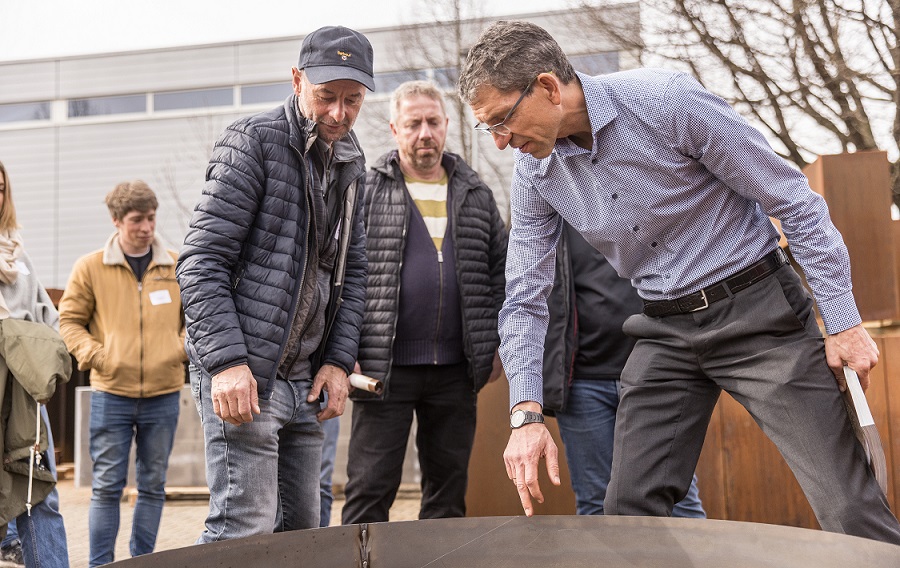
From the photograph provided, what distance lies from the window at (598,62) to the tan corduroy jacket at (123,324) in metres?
6.31

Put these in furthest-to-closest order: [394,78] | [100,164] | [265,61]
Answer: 1. [100,164]
2. [265,61]
3. [394,78]

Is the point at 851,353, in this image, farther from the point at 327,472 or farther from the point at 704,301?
the point at 327,472

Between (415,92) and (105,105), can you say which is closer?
(415,92)

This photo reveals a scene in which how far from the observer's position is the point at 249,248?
2361 mm

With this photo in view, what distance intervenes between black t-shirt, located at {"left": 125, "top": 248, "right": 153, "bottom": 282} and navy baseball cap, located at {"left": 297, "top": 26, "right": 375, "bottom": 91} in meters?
2.34

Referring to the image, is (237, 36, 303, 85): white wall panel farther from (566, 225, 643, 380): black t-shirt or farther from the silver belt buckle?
the silver belt buckle

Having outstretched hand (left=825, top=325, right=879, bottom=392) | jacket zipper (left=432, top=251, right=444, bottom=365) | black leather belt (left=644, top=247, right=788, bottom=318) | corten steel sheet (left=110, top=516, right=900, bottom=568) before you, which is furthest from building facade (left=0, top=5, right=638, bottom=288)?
outstretched hand (left=825, top=325, right=879, bottom=392)

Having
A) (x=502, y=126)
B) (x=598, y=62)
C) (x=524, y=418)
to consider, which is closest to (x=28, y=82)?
(x=598, y=62)

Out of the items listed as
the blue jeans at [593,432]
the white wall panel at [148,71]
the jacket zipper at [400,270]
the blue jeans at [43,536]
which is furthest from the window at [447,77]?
the blue jeans at [43,536]

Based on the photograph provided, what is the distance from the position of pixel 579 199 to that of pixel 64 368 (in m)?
2.16

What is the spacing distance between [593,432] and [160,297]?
237cm

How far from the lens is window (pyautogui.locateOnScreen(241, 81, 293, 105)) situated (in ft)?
58.0

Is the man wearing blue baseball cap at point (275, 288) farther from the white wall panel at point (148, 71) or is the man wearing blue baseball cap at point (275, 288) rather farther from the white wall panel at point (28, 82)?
the white wall panel at point (28, 82)

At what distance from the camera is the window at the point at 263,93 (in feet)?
58.0
